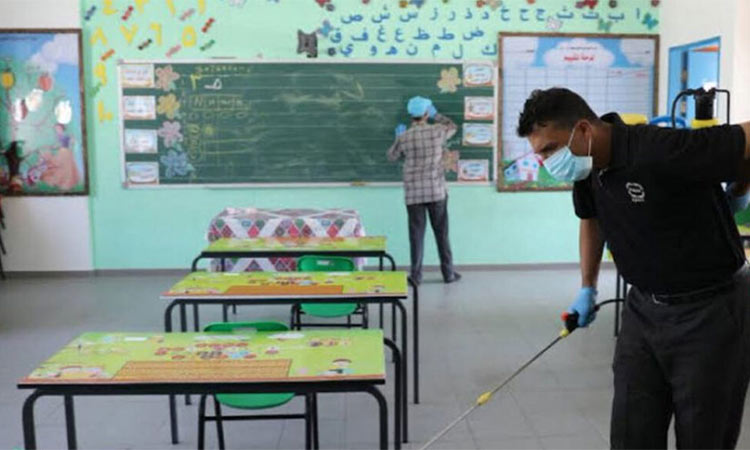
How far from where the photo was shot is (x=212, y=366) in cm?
209

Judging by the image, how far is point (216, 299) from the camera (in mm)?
2984

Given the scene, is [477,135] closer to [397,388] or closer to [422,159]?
[422,159]

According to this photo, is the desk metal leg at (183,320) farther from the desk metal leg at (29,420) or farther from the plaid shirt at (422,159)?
the plaid shirt at (422,159)

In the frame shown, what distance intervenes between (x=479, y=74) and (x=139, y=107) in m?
3.07

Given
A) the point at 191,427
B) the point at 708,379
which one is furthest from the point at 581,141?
the point at 191,427

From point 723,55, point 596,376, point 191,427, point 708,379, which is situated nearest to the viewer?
point 708,379

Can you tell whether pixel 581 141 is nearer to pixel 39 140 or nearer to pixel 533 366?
pixel 533 366

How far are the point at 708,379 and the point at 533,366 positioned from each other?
2324 mm

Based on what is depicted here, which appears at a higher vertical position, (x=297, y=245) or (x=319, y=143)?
(x=319, y=143)

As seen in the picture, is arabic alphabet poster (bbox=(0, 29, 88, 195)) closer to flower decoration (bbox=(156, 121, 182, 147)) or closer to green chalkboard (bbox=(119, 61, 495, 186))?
green chalkboard (bbox=(119, 61, 495, 186))

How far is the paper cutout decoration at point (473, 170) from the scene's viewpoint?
262 inches

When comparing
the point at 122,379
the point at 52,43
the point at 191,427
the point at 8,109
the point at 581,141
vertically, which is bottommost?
the point at 191,427

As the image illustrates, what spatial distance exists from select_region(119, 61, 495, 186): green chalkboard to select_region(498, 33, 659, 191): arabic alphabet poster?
10.0 inches

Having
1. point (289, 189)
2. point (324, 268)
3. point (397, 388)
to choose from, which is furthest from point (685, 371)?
point (289, 189)
